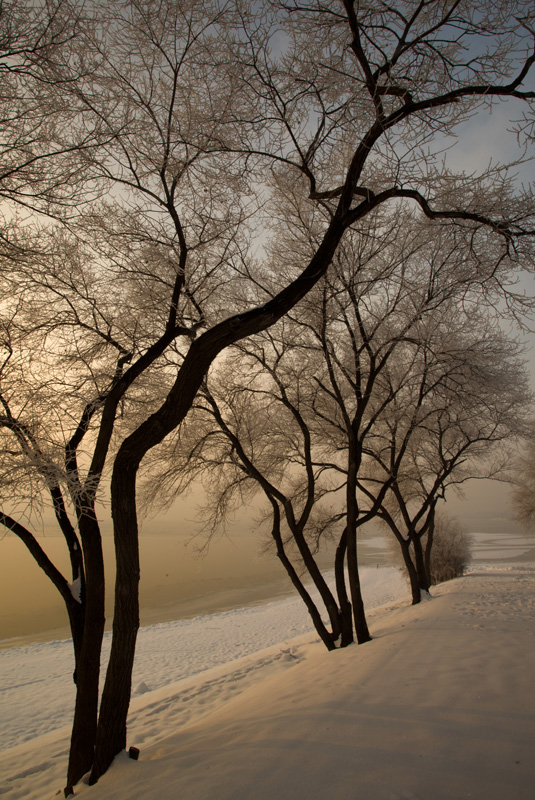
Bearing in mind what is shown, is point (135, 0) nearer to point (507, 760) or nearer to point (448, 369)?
point (507, 760)

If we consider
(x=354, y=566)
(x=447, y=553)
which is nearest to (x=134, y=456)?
(x=354, y=566)

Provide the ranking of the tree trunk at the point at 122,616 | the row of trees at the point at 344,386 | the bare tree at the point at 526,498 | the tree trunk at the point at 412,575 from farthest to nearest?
the bare tree at the point at 526,498, the tree trunk at the point at 412,575, the row of trees at the point at 344,386, the tree trunk at the point at 122,616

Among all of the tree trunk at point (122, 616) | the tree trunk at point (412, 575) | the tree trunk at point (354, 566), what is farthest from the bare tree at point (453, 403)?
the tree trunk at point (122, 616)

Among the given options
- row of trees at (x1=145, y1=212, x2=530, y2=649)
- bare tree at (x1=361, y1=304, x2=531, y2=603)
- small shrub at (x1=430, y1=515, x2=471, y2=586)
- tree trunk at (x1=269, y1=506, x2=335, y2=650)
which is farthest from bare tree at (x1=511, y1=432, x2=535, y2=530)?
tree trunk at (x1=269, y1=506, x2=335, y2=650)

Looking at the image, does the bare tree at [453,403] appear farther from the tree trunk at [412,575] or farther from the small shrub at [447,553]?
the small shrub at [447,553]

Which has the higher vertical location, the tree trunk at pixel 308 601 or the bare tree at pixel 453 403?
the bare tree at pixel 453 403

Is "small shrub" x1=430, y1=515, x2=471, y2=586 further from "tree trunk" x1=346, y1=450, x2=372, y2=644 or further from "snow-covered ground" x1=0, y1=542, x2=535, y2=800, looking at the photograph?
"tree trunk" x1=346, y1=450, x2=372, y2=644

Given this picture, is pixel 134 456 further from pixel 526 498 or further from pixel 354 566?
pixel 526 498

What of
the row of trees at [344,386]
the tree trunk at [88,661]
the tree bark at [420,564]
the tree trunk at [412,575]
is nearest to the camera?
the tree trunk at [88,661]

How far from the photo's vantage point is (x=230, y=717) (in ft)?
16.4

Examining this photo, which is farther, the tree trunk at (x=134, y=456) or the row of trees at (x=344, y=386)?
the row of trees at (x=344, y=386)

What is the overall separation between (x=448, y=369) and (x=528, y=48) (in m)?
6.85

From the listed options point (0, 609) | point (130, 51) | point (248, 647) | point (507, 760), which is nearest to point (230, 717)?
point (507, 760)

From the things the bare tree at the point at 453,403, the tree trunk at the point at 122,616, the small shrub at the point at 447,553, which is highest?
the bare tree at the point at 453,403
